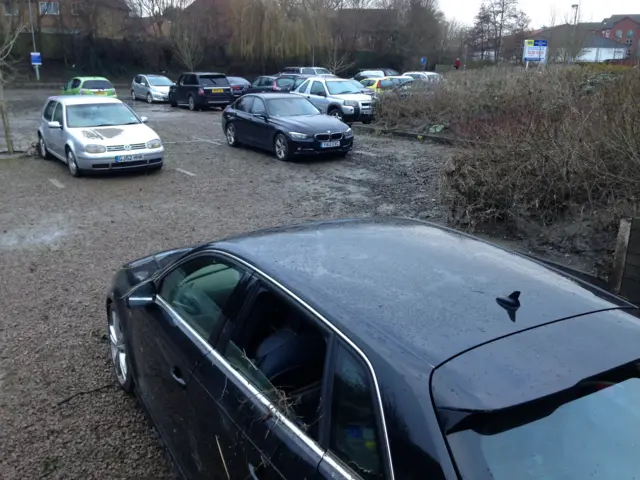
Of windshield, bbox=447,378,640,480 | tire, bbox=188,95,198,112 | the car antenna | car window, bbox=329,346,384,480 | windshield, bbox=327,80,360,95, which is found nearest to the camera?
windshield, bbox=447,378,640,480

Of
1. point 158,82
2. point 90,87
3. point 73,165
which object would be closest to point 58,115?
point 73,165

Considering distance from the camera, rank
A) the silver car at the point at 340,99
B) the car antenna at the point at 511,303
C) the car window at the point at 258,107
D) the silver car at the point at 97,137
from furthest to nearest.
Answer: the silver car at the point at 340,99 → the car window at the point at 258,107 → the silver car at the point at 97,137 → the car antenna at the point at 511,303

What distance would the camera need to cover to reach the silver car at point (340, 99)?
62.7 ft

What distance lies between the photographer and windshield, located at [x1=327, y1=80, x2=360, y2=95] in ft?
66.1

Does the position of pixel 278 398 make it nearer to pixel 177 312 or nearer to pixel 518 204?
pixel 177 312

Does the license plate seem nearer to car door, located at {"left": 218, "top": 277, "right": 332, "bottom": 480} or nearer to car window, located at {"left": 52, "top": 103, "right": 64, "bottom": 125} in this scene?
car window, located at {"left": 52, "top": 103, "right": 64, "bottom": 125}

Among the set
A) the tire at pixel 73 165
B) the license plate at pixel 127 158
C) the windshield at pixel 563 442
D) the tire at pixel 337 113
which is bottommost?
the tire at pixel 73 165

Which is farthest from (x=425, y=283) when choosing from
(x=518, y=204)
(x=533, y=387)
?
(x=518, y=204)

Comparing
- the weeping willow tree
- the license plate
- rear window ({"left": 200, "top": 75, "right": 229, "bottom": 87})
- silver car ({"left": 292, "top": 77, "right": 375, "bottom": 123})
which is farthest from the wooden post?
the weeping willow tree

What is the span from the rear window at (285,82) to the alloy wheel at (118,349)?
22.1 m

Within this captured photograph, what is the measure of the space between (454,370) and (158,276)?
2272mm

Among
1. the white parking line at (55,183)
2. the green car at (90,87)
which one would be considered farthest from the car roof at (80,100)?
the green car at (90,87)

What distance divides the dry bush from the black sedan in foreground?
4168mm

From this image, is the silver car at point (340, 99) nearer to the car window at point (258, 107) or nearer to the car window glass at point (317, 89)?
the car window glass at point (317, 89)
